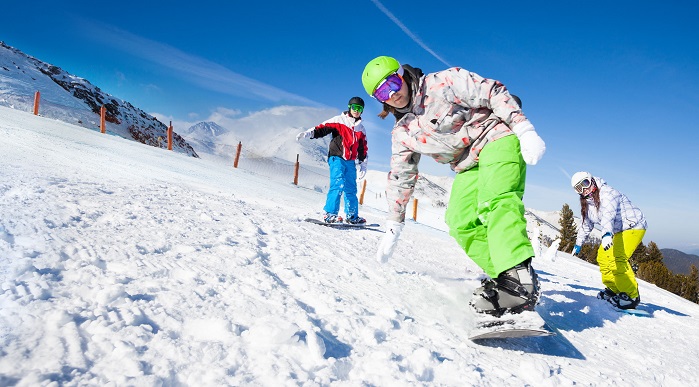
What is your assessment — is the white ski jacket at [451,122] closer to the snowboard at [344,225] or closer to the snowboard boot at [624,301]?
the snowboard at [344,225]

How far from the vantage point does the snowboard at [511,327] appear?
1.71 meters

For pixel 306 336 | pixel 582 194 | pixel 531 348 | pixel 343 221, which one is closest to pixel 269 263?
pixel 306 336

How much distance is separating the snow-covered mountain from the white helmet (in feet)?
70.9

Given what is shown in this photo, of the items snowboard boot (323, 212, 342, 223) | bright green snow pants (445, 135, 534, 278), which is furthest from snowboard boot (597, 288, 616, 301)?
snowboard boot (323, 212, 342, 223)

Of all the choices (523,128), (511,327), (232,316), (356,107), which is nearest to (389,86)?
(523,128)

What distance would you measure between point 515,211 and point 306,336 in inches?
48.6

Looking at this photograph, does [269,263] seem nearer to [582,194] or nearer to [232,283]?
[232,283]

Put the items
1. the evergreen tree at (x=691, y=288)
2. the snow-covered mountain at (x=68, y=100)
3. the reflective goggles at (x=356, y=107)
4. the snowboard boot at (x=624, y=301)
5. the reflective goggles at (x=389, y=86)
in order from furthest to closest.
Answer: the evergreen tree at (x=691, y=288) → the snow-covered mountain at (x=68, y=100) → the reflective goggles at (x=356, y=107) → the snowboard boot at (x=624, y=301) → the reflective goggles at (x=389, y=86)

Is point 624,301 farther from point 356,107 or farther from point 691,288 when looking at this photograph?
point 691,288

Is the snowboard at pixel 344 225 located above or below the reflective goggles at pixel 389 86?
below

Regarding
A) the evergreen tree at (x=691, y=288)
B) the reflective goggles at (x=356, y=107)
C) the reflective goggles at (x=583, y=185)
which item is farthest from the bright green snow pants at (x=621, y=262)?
the evergreen tree at (x=691, y=288)

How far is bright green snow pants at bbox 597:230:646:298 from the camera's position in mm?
3971

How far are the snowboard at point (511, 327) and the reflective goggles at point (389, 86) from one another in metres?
1.50

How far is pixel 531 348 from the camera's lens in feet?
Result: 5.91
